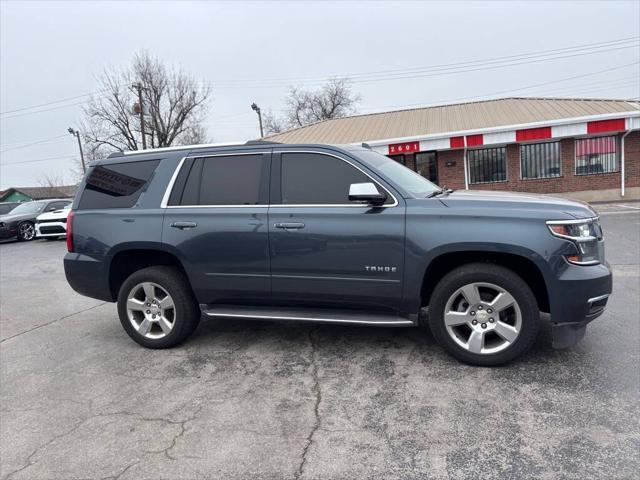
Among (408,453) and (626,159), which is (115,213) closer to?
(408,453)

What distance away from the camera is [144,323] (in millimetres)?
4645

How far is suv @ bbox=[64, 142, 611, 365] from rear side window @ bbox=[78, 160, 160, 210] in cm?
1

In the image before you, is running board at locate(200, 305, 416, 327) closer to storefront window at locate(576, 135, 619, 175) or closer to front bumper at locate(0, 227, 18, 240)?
front bumper at locate(0, 227, 18, 240)

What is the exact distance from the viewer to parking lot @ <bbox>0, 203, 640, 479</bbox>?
2721 mm

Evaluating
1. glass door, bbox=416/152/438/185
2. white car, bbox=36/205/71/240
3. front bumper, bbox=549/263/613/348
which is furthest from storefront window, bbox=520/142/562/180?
front bumper, bbox=549/263/613/348

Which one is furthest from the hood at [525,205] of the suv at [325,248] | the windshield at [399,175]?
the windshield at [399,175]

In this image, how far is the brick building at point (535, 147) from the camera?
734 inches

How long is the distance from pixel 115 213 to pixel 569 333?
4168 mm

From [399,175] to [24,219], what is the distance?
1764 centimetres

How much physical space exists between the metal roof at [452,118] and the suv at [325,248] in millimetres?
17356

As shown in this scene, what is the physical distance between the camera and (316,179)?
13.8 feet

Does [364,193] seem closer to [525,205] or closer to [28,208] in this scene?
[525,205]

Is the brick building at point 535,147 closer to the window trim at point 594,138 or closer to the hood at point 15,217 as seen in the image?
the window trim at point 594,138

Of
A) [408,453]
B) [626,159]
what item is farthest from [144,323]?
[626,159]
